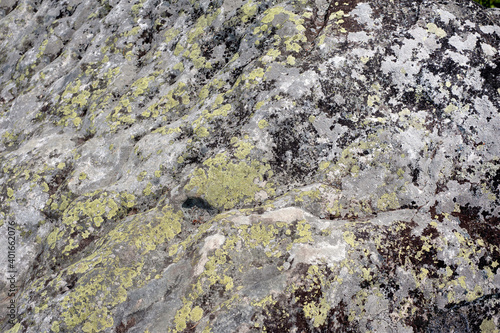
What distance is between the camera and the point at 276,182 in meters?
5.75

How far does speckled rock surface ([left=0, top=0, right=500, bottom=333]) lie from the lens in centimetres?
455

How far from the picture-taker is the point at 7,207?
23.3ft

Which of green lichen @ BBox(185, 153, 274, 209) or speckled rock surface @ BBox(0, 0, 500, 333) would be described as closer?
speckled rock surface @ BBox(0, 0, 500, 333)

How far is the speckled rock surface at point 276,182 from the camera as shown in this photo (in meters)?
4.55

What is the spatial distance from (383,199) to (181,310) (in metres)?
3.39

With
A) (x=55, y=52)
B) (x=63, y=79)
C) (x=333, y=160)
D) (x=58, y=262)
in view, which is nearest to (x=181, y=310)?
(x=58, y=262)

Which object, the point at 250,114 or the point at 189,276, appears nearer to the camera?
the point at 189,276

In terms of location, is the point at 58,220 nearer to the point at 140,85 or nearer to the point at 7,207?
the point at 7,207

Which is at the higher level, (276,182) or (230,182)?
(230,182)

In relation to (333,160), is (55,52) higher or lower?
higher

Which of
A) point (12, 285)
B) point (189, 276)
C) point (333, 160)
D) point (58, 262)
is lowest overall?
point (12, 285)

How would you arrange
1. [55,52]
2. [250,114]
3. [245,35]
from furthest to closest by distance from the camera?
[55,52] < [245,35] < [250,114]

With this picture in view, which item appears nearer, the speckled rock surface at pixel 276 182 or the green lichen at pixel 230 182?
the speckled rock surface at pixel 276 182

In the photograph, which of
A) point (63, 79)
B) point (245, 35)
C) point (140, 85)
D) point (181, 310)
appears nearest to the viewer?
point (181, 310)
